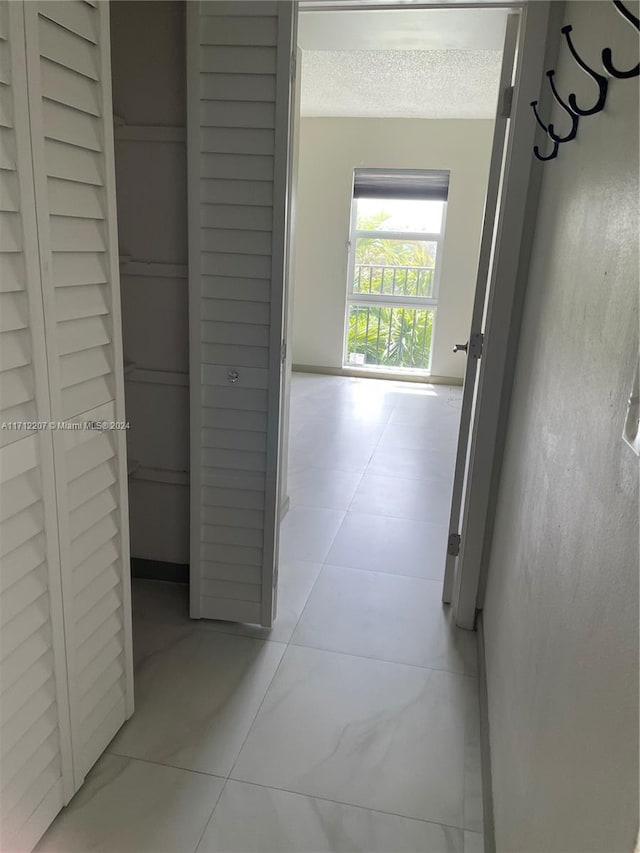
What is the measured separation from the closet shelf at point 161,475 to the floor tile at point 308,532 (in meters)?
0.69

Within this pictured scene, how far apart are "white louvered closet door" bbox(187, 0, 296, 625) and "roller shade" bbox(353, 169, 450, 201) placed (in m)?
4.58

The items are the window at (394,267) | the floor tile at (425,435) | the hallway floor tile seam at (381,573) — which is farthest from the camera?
the window at (394,267)

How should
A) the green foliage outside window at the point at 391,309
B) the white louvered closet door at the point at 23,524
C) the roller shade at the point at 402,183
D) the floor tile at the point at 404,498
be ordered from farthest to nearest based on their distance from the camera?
1. the green foliage outside window at the point at 391,309
2. the roller shade at the point at 402,183
3. the floor tile at the point at 404,498
4. the white louvered closet door at the point at 23,524

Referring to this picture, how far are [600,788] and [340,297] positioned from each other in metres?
6.06

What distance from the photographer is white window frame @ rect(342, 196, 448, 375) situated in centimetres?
622

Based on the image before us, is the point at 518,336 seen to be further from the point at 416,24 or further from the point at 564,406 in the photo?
the point at 416,24

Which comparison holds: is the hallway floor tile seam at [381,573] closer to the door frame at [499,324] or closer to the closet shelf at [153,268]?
the door frame at [499,324]

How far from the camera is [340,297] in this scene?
6.51m

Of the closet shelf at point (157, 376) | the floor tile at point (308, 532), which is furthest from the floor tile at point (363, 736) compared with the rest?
the closet shelf at point (157, 376)

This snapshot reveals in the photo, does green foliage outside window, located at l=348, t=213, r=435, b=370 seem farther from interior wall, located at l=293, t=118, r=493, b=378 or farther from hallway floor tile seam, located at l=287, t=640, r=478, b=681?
hallway floor tile seam, located at l=287, t=640, r=478, b=681

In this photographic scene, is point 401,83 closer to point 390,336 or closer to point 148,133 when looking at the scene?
point 390,336

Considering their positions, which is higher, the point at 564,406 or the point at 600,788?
the point at 564,406

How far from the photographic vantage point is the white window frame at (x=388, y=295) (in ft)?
20.4

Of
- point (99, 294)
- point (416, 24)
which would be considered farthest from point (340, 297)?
point (99, 294)
